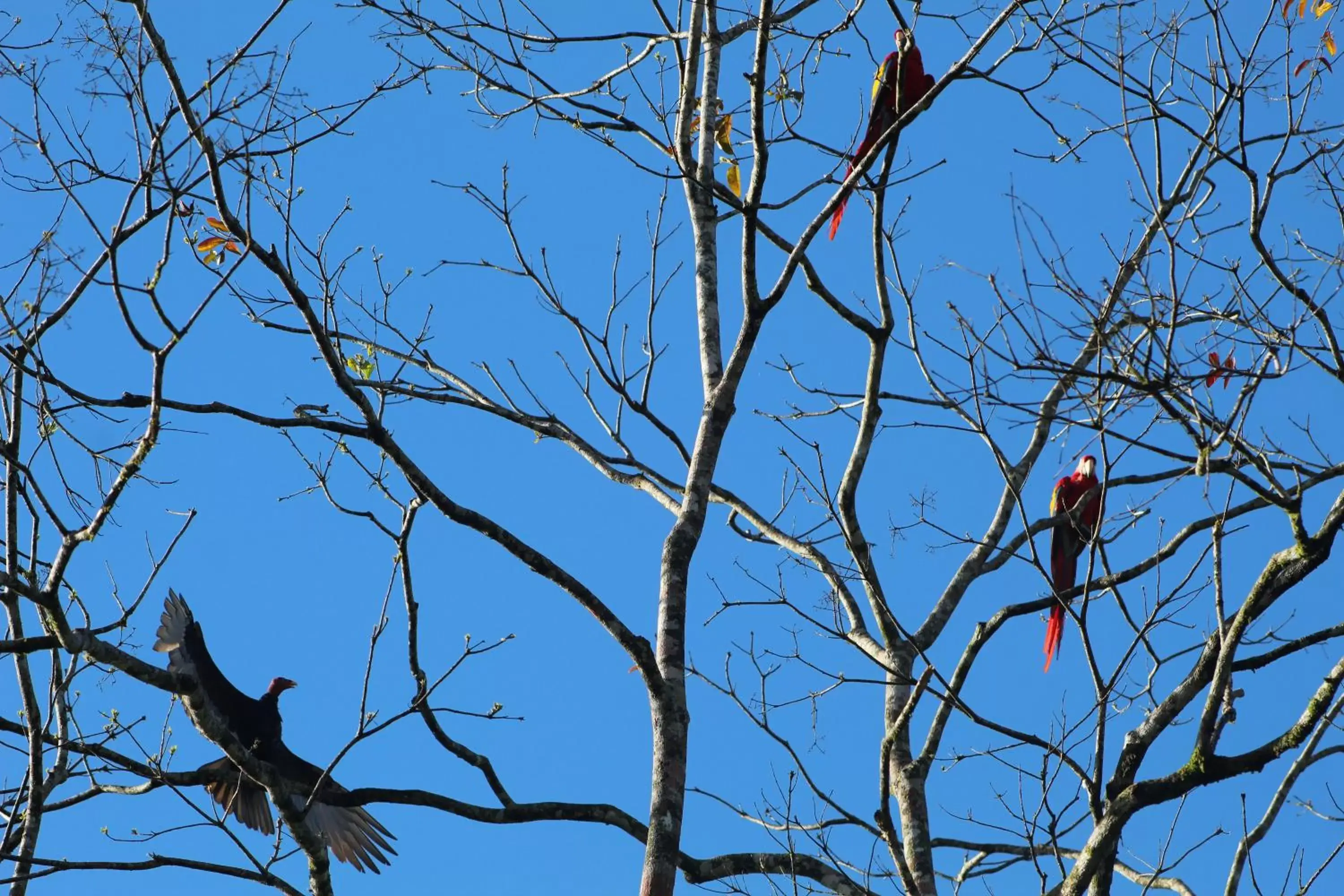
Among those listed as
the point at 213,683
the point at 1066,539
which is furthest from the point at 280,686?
the point at 1066,539

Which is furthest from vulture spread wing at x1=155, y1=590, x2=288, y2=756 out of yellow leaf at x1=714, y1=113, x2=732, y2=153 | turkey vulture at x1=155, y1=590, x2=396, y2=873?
yellow leaf at x1=714, y1=113, x2=732, y2=153

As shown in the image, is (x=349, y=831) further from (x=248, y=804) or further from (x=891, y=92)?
(x=891, y=92)

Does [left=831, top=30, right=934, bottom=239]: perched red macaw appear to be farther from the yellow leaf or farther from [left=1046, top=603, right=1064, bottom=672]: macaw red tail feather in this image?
[left=1046, top=603, right=1064, bottom=672]: macaw red tail feather

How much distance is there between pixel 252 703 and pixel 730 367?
2.31 meters

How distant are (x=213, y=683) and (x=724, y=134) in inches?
95.9

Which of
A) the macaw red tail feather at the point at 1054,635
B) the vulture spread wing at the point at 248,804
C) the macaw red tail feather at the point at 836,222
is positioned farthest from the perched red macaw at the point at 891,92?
the vulture spread wing at the point at 248,804

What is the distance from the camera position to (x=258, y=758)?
12.8ft

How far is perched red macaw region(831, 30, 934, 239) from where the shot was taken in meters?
3.21

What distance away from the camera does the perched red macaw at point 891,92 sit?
10.5 ft

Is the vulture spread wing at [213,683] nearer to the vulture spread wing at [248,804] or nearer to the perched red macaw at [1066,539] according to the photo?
the vulture spread wing at [248,804]

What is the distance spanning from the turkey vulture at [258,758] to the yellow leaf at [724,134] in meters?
2.11

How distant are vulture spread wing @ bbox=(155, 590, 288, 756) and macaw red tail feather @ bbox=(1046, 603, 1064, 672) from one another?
2708 millimetres

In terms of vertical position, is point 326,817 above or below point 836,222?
below

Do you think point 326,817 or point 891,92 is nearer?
point 326,817
